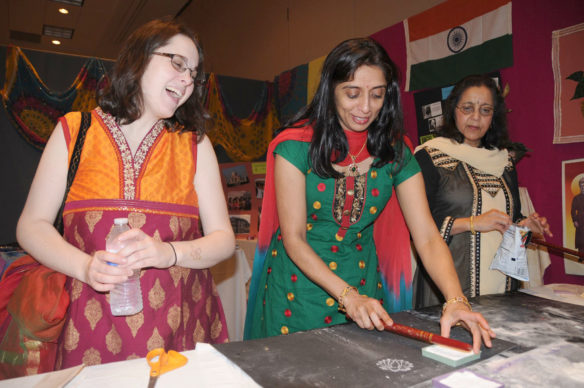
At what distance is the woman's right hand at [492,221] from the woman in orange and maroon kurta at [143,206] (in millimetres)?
1358

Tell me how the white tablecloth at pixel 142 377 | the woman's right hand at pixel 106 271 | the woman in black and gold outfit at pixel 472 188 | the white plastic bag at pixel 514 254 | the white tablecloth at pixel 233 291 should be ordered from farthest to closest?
the white tablecloth at pixel 233 291 < the woman in black and gold outfit at pixel 472 188 < the white plastic bag at pixel 514 254 < the woman's right hand at pixel 106 271 < the white tablecloth at pixel 142 377

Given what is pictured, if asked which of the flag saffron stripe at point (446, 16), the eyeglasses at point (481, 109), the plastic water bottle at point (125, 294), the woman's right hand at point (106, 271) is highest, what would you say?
the flag saffron stripe at point (446, 16)

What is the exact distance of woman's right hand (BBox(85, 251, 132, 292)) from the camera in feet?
3.27

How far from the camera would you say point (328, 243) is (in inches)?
61.4

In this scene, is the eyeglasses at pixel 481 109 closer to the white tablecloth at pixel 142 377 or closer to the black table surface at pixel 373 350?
the black table surface at pixel 373 350

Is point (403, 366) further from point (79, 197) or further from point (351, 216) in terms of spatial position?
point (79, 197)

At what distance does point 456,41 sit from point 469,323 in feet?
9.17

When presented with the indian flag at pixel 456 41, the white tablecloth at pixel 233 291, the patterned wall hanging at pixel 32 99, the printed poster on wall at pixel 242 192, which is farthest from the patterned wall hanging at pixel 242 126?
the indian flag at pixel 456 41

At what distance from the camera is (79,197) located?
1170 millimetres

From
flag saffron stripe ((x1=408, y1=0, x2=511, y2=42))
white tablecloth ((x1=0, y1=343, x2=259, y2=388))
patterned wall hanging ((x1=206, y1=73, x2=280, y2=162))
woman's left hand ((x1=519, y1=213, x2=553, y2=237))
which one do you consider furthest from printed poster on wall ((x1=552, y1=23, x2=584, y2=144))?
patterned wall hanging ((x1=206, y1=73, x2=280, y2=162))

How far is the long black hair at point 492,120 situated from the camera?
241 cm

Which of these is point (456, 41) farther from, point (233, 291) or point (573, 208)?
point (233, 291)

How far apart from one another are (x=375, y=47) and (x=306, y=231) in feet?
2.32

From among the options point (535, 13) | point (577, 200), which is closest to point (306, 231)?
point (577, 200)
